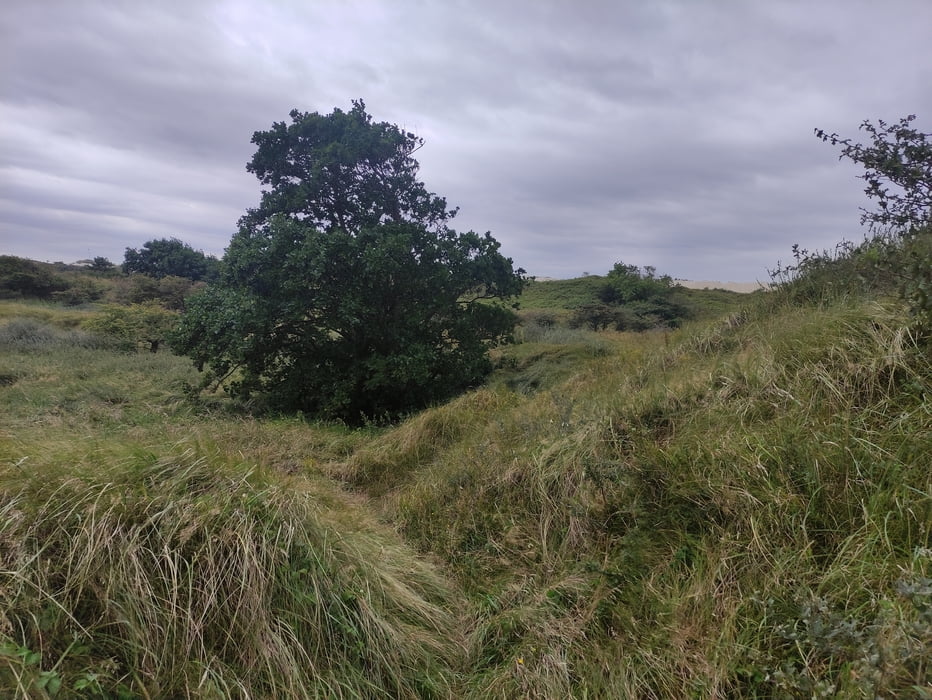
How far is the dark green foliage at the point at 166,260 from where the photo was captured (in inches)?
1761

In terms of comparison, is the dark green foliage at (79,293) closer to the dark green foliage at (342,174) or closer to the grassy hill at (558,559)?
the dark green foliage at (342,174)

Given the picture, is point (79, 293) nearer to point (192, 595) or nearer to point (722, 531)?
point (192, 595)

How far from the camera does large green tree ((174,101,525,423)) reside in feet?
28.0

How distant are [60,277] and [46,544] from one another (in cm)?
4029

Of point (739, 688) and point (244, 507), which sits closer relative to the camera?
point (739, 688)

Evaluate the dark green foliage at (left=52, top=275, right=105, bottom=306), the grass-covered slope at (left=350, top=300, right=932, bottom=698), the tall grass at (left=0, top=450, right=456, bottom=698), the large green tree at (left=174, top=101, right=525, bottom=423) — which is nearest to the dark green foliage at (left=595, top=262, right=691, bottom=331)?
the large green tree at (left=174, top=101, right=525, bottom=423)


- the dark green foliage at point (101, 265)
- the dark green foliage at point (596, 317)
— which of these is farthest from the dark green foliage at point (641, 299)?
the dark green foliage at point (101, 265)

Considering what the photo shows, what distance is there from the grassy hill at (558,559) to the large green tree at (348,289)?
534cm

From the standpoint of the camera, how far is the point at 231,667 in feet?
6.63

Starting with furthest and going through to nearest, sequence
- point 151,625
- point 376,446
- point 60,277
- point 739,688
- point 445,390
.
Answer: point 60,277
point 445,390
point 376,446
point 151,625
point 739,688

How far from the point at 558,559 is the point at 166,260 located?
51464mm

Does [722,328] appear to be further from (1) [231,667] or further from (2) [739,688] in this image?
(1) [231,667]

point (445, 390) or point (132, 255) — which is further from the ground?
point (132, 255)

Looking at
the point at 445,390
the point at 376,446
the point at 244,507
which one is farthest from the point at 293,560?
the point at 445,390
